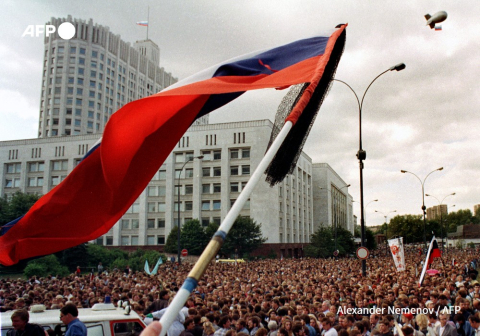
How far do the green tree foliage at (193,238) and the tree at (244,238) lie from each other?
3448mm

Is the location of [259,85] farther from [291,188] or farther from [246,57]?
[291,188]

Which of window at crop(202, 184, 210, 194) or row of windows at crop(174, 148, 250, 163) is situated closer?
row of windows at crop(174, 148, 250, 163)

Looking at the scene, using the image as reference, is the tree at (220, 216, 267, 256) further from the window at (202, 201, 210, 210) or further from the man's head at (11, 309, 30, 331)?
the man's head at (11, 309, 30, 331)

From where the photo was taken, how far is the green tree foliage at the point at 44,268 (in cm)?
3147

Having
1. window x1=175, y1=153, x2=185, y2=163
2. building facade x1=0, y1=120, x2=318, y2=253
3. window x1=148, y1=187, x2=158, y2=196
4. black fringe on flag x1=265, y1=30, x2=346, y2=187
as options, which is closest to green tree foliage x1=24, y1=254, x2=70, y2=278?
black fringe on flag x1=265, y1=30, x2=346, y2=187

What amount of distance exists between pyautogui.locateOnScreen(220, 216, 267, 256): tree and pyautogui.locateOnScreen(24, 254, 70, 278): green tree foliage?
2886 centimetres

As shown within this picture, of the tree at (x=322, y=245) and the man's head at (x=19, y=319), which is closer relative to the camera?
the man's head at (x=19, y=319)

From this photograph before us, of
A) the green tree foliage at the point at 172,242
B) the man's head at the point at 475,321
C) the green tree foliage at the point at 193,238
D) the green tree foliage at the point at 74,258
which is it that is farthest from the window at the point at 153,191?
the man's head at the point at 475,321

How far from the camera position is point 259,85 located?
4.73m

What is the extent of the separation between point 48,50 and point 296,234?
6893 cm

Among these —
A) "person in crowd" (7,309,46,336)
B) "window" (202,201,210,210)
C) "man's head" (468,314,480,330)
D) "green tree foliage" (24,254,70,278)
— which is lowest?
"green tree foliage" (24,254,70,278)

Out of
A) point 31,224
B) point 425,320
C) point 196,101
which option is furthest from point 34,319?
point 425,320

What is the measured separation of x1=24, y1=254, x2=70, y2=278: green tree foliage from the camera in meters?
31.5

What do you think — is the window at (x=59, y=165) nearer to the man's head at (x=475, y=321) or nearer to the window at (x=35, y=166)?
the window at (x=35, y=166)
